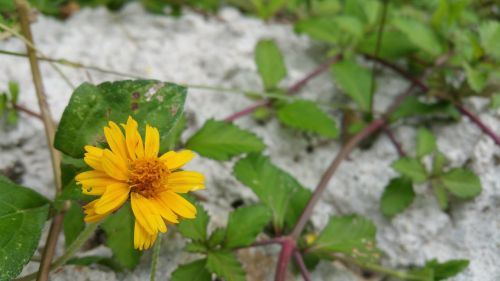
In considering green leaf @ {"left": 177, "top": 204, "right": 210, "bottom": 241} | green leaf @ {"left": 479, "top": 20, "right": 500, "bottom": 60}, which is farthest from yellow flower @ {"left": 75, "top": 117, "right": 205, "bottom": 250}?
green leaf @ {"left": 479, "top": 20, "right": 500, "bottom": 60}

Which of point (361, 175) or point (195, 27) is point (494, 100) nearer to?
point (361, 175)

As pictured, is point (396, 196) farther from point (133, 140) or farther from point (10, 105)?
point (10, 105)

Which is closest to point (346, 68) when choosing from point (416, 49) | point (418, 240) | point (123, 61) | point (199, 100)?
point (416, 49)

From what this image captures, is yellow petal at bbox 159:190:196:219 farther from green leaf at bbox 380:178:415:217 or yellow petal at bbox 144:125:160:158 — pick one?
green leaf at bbox 380:178:415:217

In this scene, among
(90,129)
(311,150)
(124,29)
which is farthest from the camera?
(124,29)

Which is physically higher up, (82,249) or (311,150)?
(311,150)

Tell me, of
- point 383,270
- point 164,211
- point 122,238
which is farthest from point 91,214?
point 383,270

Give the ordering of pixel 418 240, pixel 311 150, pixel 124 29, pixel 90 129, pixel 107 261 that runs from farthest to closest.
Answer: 1. pixel 124 29
2. pixel 311 150
3. pixel 418 240
4. pixel 107 261
5. pixel 90 129
